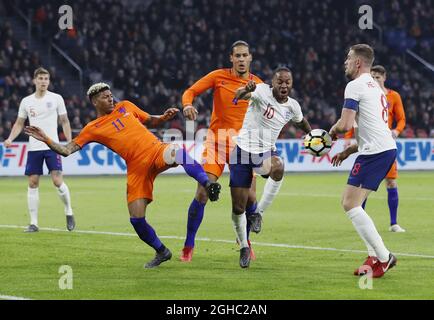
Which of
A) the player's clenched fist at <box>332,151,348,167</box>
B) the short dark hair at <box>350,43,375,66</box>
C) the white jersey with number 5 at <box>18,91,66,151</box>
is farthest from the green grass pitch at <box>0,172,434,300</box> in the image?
the short dark hair at <box>350,43,375,66</box>

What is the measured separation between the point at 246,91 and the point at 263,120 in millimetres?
732

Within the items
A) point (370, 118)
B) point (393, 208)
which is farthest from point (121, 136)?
point (393, 208)

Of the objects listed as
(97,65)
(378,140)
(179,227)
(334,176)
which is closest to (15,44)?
(97,65)

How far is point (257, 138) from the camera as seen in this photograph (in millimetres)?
11039

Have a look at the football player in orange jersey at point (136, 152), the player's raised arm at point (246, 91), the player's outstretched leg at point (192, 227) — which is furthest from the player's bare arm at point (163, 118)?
the player's outstretched leg at point (192, 227)

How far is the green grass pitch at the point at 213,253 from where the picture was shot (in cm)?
898

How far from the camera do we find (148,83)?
3328cm

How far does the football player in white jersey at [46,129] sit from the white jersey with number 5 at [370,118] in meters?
6.34

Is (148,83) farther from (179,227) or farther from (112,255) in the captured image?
(112,255)

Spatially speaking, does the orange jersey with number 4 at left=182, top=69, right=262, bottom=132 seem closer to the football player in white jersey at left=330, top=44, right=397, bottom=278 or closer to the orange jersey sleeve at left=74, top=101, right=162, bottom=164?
the orange jersey sleeve at left=74, top=101, right=162, bottom=164

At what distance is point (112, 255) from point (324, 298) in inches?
154

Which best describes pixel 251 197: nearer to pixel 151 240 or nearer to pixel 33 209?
pixel 151 240

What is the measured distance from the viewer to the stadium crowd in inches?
1284

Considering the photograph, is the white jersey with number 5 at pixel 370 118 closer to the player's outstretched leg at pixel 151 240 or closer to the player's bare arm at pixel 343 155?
the player's bare arm at pixel 343 155
